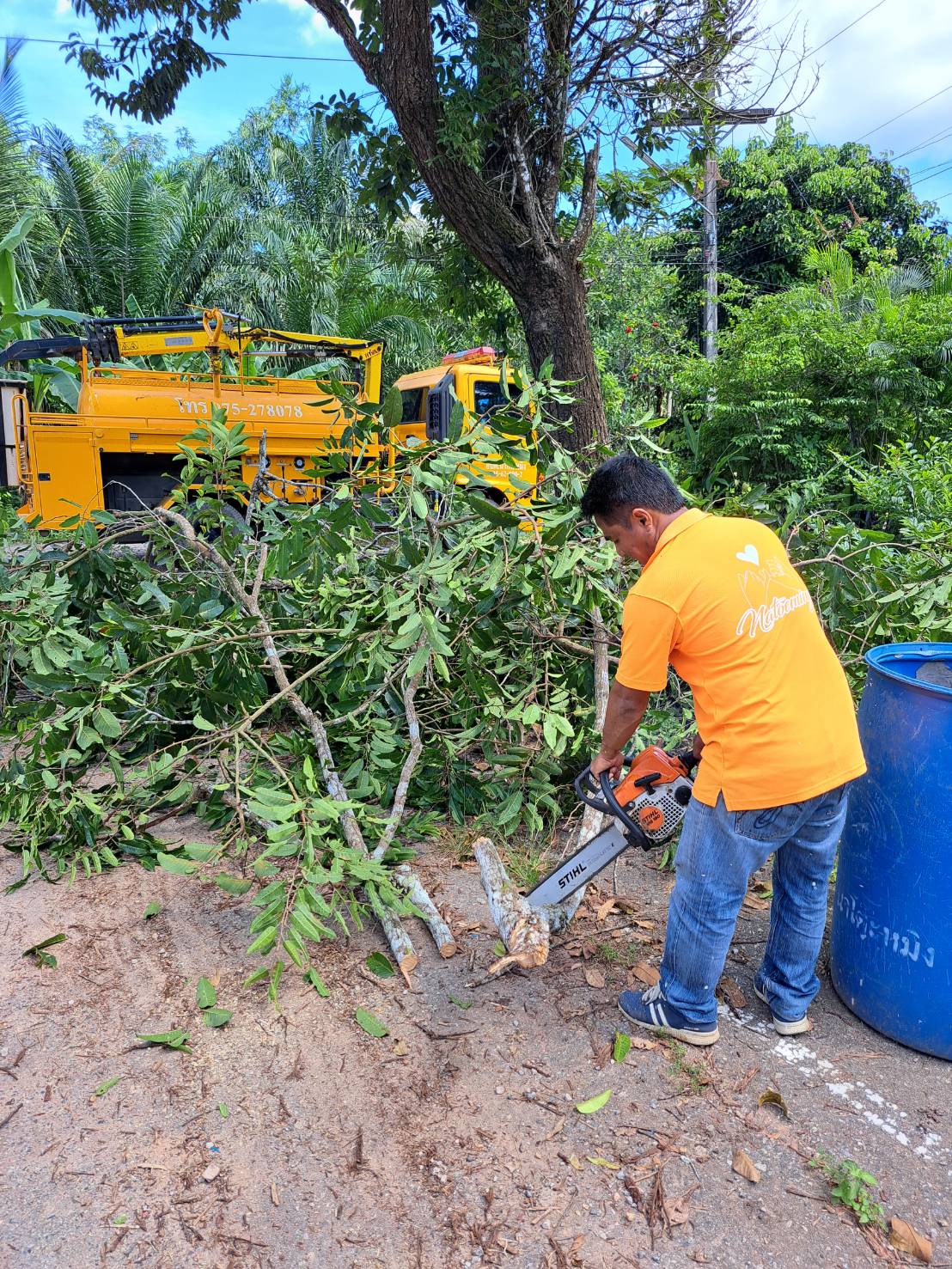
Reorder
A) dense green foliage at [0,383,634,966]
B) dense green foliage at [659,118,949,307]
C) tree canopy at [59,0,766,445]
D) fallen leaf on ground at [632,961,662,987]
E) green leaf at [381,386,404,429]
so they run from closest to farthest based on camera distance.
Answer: fallen leaf on ground at [632,961,662,987] < dense green foliage at [0,383,634,966] < green leaf at [381,386,404,429] < tree canopy at [59,0,766,445] < dense green foliage at [659,118,949,307]

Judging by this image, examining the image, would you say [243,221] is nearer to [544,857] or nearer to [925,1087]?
[544,857]

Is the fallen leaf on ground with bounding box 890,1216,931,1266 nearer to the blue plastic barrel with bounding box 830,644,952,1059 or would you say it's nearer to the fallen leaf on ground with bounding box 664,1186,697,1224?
the fallen leaf on ground with bounding box 664,1186,697,1224

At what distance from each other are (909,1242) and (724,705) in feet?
4.16

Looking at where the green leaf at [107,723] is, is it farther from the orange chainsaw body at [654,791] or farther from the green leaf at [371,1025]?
the orange chainsaw body at [654,791]

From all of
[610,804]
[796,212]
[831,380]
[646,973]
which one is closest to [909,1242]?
[646,973]

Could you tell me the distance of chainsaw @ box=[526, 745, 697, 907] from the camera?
2623 millimetres

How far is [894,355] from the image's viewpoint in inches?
427

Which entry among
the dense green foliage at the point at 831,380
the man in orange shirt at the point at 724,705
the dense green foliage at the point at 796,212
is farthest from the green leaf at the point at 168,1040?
the dense green foliage at the point at 796,212

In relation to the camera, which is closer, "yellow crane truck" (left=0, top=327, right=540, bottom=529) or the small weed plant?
the small weed plant

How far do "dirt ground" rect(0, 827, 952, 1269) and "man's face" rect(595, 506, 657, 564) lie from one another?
4.72 ft

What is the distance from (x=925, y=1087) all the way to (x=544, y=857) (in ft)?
5.12

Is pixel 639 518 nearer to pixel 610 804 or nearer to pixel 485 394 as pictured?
pixel 610 804

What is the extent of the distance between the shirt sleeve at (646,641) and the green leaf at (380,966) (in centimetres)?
125

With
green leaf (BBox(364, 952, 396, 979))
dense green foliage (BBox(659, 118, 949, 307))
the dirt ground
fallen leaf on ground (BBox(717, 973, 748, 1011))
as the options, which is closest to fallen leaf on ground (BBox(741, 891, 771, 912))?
the dirt ground
